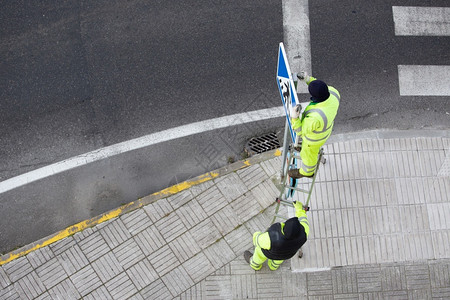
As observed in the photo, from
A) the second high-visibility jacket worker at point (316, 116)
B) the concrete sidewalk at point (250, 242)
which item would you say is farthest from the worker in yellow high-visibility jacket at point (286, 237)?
the concrete sidewalk at point (250, 242)

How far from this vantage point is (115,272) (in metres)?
6.71

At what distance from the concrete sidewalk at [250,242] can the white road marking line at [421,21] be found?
233 centimetres

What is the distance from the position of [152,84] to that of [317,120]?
3.62 m

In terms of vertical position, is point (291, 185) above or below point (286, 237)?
below

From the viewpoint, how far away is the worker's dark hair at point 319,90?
515 cm

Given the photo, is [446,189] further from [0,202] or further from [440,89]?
[0,202]

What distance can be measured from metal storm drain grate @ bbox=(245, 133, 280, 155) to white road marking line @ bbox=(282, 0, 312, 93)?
3.14ft

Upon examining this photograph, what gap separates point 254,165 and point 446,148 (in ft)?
10.4

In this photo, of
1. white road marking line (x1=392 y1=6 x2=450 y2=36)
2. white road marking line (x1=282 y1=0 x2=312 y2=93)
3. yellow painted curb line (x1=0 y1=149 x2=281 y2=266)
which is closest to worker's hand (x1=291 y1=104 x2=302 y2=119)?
yellow painted curb line (x1=0 y1=149 x2=281 y2=266)

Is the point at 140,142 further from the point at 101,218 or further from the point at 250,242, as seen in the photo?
the point at 250,242

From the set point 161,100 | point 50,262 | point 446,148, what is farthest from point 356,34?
point 50,262

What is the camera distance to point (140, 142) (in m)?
7.61

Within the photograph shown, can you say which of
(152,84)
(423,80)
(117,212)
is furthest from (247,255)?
(423,80)

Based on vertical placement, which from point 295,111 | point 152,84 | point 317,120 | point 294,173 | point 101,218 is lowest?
point 101,218
